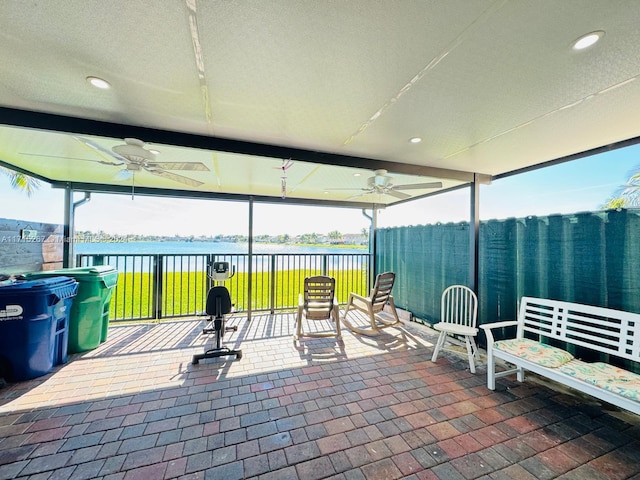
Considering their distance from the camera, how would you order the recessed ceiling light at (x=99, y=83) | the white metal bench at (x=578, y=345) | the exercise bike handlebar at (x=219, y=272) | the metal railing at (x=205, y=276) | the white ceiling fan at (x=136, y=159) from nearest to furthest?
the recessed ceiling light at (x=99, y=83)
the white metal bench at (x=578, y=345)
the white ceiling fan at (x=136, y=159)
the exercise bike handlebar at (x=219, y=272)
the metal railing at (x=205, y=276)

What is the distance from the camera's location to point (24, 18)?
4.08 feet

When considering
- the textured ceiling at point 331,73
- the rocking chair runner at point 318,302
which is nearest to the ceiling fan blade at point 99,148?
the textured ceiling at point 331,73

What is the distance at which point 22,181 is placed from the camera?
3.63 metres

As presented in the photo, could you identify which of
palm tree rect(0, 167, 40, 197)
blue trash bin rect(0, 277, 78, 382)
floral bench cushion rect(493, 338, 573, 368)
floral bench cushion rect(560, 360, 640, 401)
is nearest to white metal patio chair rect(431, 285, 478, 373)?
floral bench cushion rect(493, 338, 573, 368)

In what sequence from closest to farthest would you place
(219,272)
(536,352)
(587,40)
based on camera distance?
(587,40), (536,352), (219,272)

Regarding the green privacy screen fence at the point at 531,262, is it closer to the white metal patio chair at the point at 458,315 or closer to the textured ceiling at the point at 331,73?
the white metal patio chair at the point at 458,315

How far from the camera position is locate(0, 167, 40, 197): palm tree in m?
3.40

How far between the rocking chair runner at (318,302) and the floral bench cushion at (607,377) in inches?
97.9

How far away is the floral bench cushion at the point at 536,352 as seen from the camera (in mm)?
2242

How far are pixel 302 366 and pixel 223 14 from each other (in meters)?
3.12

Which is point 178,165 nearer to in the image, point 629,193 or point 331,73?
point 331,73

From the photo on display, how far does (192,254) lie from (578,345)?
5.53m

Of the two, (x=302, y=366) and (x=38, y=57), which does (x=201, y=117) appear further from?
(x=302, y=366)

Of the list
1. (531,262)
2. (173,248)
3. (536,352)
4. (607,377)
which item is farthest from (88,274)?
(531,262)
